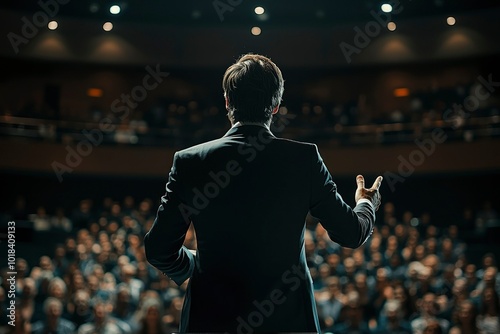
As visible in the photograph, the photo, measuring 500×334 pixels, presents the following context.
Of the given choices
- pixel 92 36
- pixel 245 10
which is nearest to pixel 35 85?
pixel 92 36

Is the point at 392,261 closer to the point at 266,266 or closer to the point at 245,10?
the point at 266,266

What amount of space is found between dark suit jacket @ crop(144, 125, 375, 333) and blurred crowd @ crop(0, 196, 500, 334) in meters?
3.67

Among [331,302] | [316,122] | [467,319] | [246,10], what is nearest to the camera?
[467,319]

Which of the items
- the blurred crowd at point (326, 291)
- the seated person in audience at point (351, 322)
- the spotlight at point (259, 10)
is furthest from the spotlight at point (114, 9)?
the seated person in audience at point (351, 322)

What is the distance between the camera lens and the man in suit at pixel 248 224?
125 centimetres

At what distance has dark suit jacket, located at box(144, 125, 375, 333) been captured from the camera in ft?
4.11

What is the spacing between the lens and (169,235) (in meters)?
1.28

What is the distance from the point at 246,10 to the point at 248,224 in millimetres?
11406

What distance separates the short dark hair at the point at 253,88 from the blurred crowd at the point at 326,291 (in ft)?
12.1

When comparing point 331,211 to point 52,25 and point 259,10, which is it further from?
point 52,25

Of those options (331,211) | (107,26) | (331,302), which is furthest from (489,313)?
(107,26)

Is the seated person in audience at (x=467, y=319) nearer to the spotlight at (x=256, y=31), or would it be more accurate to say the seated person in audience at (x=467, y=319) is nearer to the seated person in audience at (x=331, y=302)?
the seated person in audience at (x=331, y=302)

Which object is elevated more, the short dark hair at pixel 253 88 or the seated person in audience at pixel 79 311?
the short dark hair at pixel 253 88

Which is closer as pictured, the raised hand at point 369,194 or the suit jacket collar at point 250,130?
the suit jacket collar at point 250,130
